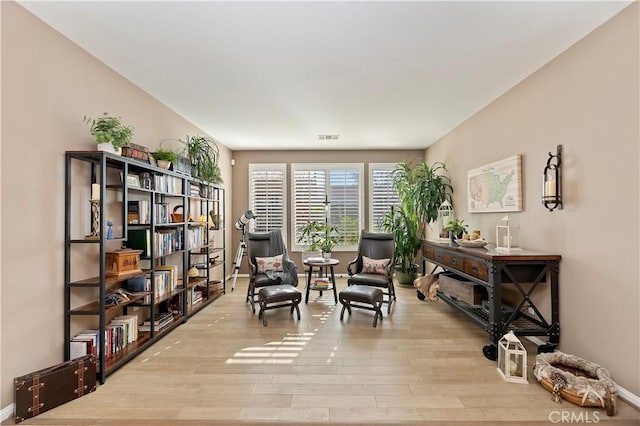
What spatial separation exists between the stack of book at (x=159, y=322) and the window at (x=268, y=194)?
10.1 ft

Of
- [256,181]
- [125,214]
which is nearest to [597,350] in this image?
[125,214]

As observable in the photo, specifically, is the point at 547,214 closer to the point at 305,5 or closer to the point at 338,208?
the point at 305,5

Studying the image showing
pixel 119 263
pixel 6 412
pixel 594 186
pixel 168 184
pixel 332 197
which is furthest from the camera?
pixel 332 197

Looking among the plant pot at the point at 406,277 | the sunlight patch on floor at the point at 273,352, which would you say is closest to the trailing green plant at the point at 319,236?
the plant pot at the point at 406,277

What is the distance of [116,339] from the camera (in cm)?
280

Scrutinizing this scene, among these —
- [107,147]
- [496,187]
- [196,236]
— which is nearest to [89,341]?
[107,147]

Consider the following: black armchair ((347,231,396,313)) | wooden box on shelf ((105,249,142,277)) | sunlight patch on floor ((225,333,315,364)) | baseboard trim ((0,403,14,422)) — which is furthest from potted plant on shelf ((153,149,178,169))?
Result: black armchair ((347,231,396,313))

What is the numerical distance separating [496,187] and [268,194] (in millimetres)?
4312

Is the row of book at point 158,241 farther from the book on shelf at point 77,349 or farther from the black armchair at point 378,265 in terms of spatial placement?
the black armchair at point 378,265

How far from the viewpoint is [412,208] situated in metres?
5.56

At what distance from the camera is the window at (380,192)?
21.2ft

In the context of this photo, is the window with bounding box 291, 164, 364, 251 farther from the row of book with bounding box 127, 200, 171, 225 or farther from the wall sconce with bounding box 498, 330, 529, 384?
the wall sconce with bounding box 498, 330, 529, 384

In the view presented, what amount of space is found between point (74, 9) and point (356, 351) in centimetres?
363

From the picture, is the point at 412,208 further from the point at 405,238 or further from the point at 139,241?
the point at 139,241
